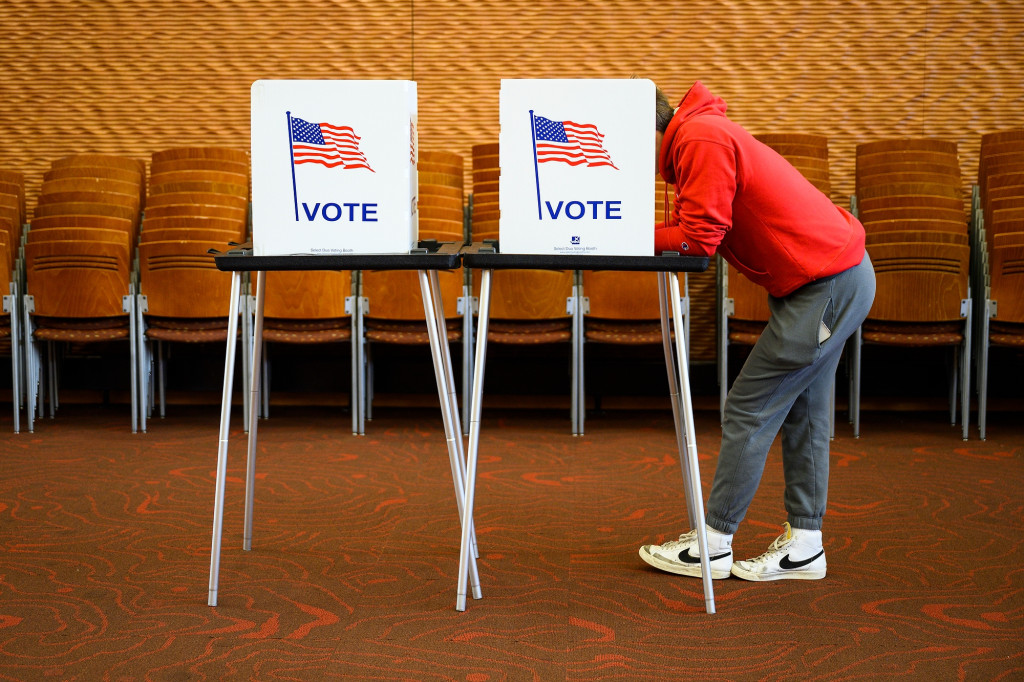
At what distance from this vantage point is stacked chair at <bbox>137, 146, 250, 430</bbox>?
4.34 m

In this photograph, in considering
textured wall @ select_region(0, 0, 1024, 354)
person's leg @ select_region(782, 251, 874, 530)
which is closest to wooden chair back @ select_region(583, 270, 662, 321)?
textured wall @ select_region(0, 0, 1024, 354)

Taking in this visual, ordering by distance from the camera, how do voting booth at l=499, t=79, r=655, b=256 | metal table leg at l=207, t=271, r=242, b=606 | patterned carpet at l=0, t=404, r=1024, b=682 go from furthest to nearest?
metal table leg at l=207, t=271, r=242, b=606
voting booth at l=499, t=79, r=655, b=256
patterned carpet at l=0, t=404, r=1024, b=682

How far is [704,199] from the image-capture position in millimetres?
2014

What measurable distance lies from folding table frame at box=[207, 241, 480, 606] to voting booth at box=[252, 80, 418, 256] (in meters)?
0.04

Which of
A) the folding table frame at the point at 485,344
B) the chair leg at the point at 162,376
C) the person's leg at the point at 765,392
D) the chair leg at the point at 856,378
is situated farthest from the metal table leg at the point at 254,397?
the chair leg at the point at 856,378

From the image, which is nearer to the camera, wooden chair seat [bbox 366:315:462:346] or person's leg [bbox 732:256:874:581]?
person's leg [bbox 732:256:874:581]

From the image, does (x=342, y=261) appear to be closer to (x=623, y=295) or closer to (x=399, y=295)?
(x=399, y=295)

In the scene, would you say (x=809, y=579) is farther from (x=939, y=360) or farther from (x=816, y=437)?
(x=939, y=360)

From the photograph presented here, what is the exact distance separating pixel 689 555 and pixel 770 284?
69 centimetres

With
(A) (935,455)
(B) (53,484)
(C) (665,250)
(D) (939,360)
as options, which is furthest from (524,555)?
(D) (939,360)

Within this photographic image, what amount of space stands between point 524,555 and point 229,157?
11.4ft

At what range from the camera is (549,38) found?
18.5ft

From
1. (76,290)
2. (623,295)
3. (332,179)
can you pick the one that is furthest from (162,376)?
(332,179)

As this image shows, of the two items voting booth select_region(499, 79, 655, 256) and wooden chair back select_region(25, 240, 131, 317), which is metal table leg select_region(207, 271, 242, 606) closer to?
voting booth select_region(499, 79, 655, 256)
